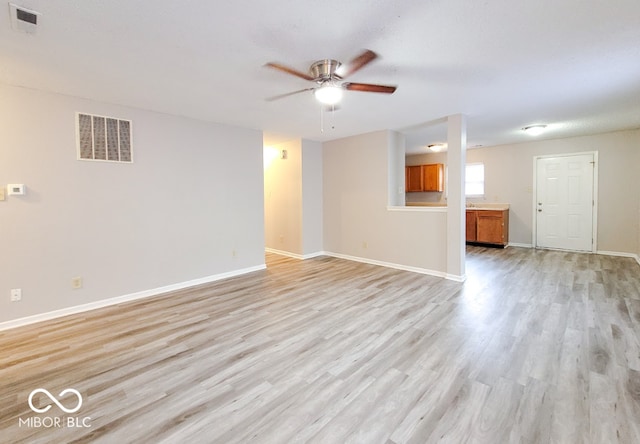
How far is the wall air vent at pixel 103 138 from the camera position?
129 inches

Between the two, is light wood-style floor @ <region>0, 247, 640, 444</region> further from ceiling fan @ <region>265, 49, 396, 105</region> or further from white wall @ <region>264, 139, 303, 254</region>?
white wall @ <region>264, 139, 303, 254</region>

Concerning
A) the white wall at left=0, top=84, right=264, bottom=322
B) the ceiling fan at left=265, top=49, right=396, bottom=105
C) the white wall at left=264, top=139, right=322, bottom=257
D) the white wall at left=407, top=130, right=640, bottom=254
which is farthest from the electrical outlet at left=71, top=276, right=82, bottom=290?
the white wall at left=407, top=130, right=640, bottom=254

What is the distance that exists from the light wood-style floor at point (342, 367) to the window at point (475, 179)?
387 centimetres

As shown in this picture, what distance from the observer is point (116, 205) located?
3.54 metres

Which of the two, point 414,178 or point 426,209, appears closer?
point 426,209

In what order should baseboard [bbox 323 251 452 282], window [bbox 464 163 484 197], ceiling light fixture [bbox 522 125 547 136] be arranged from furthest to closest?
window [bbox 464 163 484 197], ceiling light fixture [bbox 522 125 547 136], baseboard [bbox 323 251 452 282]

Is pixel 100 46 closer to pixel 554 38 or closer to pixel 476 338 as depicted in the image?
pixel 554 38

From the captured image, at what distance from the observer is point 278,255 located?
623 centimetres

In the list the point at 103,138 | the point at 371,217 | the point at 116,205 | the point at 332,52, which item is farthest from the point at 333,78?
the point at 371,217

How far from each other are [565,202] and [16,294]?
8804 mm

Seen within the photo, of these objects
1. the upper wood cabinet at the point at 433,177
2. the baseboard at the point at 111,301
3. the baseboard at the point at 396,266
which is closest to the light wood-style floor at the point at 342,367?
the baseboard at the point at 111,301

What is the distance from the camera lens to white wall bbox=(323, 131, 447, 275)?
15.4ft

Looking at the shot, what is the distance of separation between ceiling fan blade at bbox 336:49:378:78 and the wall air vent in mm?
2737

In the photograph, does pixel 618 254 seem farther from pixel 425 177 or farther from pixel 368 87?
pixel 368 87
